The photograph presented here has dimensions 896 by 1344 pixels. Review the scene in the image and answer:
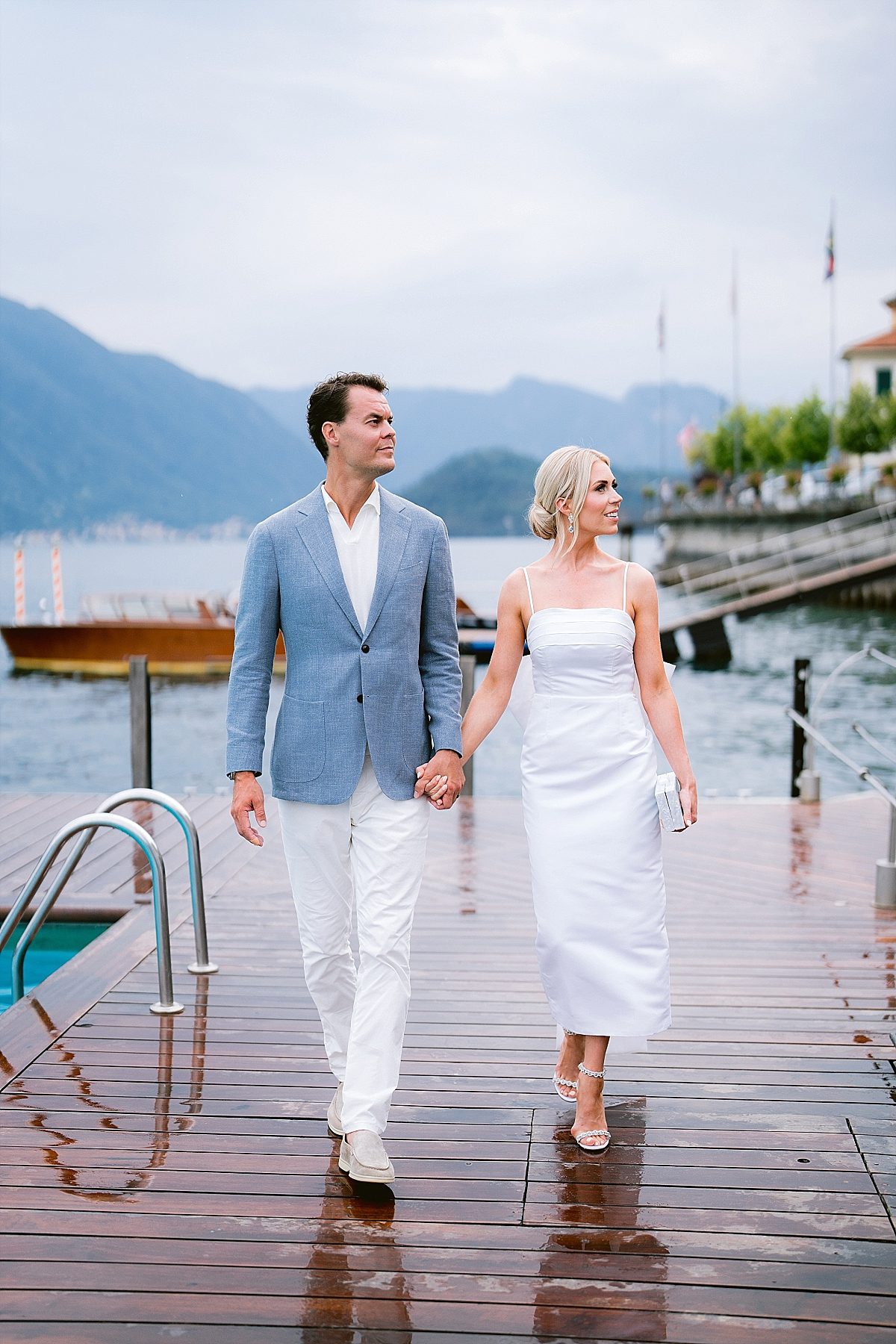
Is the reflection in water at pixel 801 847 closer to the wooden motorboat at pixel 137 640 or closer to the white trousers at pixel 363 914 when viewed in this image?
the white trousers at pixel 363 914

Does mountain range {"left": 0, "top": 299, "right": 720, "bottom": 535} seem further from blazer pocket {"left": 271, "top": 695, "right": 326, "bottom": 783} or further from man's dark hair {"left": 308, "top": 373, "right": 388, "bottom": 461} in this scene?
blazer pocket {"left": 271, "top": 695, "right": 326, "bottom": 783}

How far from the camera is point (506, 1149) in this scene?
3402 mm

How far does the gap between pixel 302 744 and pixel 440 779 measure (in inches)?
13.3

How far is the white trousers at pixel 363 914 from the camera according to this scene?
10.5 ft

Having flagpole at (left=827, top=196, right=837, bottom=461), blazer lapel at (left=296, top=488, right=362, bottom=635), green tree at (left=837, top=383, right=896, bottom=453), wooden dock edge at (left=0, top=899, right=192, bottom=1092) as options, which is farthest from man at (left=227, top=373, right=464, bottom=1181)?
green tree at (left=837, top=383, right=896, bottom=453)

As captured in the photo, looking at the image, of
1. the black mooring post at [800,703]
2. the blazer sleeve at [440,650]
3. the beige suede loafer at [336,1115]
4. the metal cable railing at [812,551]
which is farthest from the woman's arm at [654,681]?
the metal cable railing at [812,551]

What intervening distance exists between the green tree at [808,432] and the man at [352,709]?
6945cm

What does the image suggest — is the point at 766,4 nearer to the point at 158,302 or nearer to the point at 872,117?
the point at 872,117

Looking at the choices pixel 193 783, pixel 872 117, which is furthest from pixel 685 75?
pixel 193 783

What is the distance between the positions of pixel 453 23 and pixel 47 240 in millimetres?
99216

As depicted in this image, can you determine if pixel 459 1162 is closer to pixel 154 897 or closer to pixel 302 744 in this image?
pixel 302 744

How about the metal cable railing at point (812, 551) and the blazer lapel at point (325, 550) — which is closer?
the blazer lapel at point (325, 550)

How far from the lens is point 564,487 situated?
137 inches

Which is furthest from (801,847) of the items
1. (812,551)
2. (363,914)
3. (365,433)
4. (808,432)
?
(808,432)
